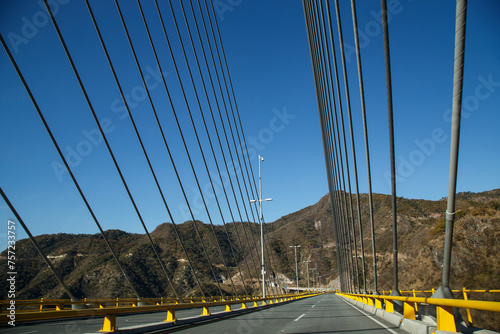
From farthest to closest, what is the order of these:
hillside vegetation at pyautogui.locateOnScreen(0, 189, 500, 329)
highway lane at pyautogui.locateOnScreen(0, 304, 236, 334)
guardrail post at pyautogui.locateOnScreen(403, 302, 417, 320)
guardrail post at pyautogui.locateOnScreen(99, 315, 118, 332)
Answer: hillside vegetation at pyautogui.locateOnScreen(0, 189, 500, 329) → highway lane at pyautogui.locateOnScreen(0, 304, 236, 334) → guardrail post at pyautogui.locateOnScreen(403, 302, 417, 320) → guardrail post at pyautogui.locateOnScreen(99, 315, 118, 332)

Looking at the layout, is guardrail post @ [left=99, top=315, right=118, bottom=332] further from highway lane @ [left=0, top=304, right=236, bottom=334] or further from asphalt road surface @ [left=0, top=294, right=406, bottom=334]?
highway lane @ [left=0, top=304, right=236, bottom=334]

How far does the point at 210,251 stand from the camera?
101 m

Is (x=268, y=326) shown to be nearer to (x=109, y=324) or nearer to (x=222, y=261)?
(x=109, y=324)

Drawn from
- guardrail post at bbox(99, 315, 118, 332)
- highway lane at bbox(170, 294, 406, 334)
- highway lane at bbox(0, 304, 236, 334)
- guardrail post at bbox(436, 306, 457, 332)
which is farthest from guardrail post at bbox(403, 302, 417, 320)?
highway lane at bbox(0, 304, 236, 334)

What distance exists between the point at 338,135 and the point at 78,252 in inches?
2133

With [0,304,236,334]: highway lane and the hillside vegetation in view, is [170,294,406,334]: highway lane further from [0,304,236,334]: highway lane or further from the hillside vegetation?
the hillside vegetation

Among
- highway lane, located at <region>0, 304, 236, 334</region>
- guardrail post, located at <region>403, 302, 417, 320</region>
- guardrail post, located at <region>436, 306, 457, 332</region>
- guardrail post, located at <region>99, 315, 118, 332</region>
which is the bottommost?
highway lane, located at <region>0, 304, 236, 334</region>

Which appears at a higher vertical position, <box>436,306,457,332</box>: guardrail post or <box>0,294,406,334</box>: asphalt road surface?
<box>436,306,457,332</box>: guardrail post

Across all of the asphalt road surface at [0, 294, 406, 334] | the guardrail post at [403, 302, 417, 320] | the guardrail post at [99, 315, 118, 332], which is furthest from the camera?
the guardrail post at [403, 302, 417, 320]

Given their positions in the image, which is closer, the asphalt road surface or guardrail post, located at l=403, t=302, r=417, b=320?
the asphalt road surface

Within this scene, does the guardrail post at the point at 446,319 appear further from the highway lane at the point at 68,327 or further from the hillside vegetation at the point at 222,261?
the hillside vegetation at the point at 222,261

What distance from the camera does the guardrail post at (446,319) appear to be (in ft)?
14.3

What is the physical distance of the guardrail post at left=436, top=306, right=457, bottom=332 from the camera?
4.36m

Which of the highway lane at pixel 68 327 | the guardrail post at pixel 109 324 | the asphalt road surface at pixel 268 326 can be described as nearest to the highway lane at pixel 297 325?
the asphalt road surface at pixel 268 326
